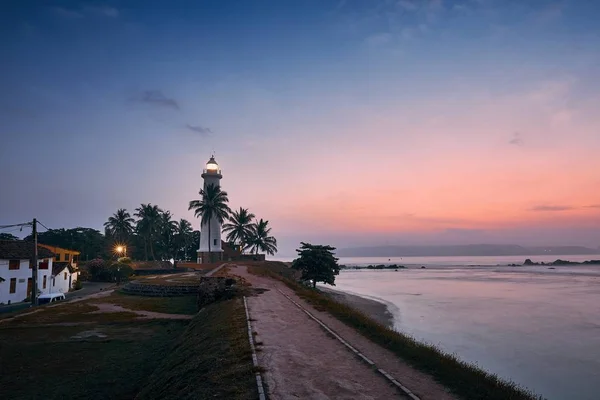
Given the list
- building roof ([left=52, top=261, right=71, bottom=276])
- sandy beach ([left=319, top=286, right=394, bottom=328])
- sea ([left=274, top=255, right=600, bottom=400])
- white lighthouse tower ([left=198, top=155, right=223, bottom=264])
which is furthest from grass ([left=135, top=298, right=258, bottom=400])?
white lighthouse tower ([left=198, top=155, right=223, bottom=264])

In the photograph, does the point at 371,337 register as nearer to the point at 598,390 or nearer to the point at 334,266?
the point at 598,390

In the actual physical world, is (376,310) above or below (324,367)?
below

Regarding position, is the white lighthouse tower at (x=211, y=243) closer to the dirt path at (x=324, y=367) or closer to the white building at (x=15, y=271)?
the white building at (x=15, y=271)

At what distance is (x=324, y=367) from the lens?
34.9 ft

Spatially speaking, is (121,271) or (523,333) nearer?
(523,333)

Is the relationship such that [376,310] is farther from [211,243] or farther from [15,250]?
[15,250]

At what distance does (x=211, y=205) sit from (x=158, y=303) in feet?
103

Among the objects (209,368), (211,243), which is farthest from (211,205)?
(209,368)

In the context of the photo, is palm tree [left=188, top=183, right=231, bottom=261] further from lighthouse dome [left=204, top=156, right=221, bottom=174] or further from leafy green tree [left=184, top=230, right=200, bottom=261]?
leafy green tree [left=184, top=230, right=200, bottom=261]

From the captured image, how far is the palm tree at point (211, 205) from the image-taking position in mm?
61219

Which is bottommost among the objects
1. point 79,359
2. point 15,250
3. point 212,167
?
point 79,359

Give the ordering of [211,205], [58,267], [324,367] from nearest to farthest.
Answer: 1. [324,367]
2. [58,267]
3. [211,205]

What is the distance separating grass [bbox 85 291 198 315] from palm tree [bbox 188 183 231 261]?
82.9ft

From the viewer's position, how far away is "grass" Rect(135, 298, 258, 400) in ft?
30.8
